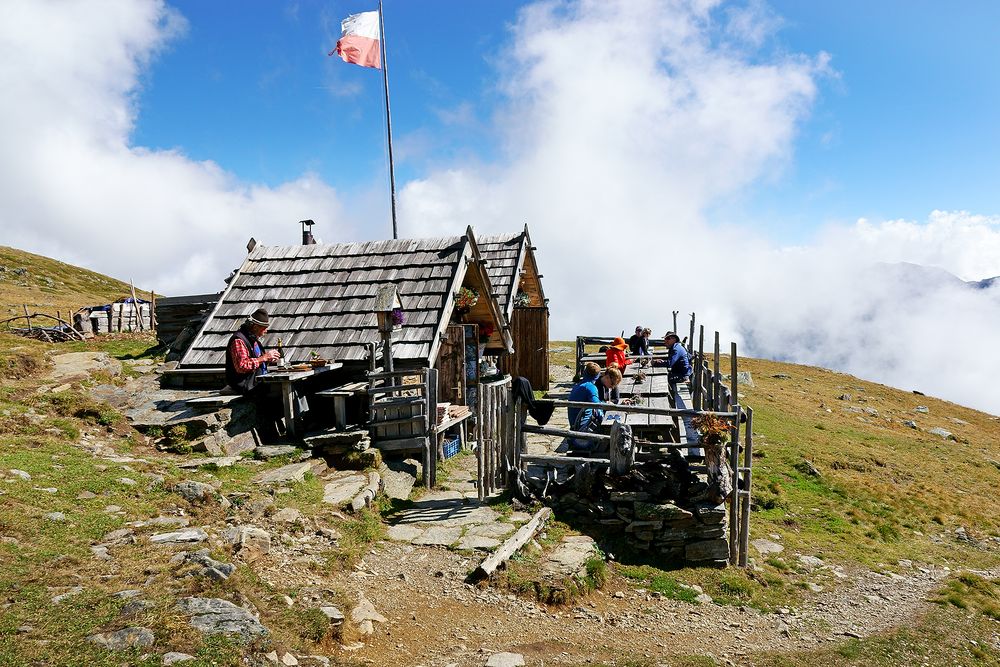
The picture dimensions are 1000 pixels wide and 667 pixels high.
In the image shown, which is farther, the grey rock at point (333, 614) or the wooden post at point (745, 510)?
the wooden post at point (745, 510)

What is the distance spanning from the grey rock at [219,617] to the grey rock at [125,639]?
325 millimetres

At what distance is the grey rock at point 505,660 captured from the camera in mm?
5363

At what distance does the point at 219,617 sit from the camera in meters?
4.61

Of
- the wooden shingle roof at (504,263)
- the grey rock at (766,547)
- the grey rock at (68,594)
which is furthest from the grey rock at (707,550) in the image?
the wooden shingle roof at (504,263)

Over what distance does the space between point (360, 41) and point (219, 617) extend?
21396 millimetres

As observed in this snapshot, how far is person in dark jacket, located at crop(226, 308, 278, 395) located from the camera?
10.6 m

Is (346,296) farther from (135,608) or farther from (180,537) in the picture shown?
(135,608)

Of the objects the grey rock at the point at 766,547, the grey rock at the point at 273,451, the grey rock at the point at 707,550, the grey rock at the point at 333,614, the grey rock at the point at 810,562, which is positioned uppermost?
the grey rock at the point at 273,451

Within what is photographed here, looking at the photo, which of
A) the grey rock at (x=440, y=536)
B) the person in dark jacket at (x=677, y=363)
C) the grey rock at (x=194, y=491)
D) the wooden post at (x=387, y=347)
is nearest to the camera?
the grey rock at (x=194, y=491)

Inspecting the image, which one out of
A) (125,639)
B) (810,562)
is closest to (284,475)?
(125,639)

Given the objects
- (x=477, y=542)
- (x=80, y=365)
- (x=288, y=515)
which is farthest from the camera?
(x=80, y=365)

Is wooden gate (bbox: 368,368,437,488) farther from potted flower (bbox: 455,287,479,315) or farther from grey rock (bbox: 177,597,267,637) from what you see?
grey rock (bbox: 177,597,267,637)

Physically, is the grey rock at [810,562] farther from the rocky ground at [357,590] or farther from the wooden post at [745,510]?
the wooden post at [745,510]

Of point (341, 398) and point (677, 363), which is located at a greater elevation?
point (677, 363)
